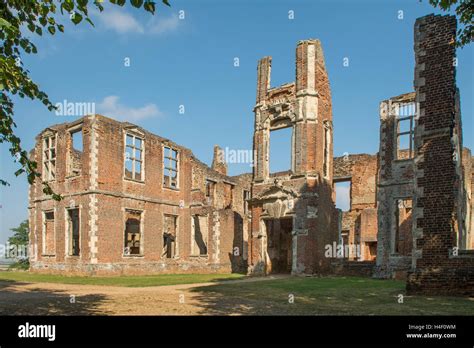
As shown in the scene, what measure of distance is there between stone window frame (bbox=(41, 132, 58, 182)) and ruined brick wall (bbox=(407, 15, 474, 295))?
19.2 meters

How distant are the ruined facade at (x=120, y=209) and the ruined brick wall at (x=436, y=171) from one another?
49.7 ft

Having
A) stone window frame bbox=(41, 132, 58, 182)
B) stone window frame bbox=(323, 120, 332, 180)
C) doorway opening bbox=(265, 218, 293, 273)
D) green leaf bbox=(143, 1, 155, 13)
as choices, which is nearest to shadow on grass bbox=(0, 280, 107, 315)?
green leaf bbox=(143, 1, 155, 13)

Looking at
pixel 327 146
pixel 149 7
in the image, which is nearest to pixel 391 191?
pixel 327 146

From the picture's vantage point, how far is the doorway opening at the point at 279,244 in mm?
23344

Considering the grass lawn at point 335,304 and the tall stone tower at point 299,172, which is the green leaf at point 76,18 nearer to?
the grass lawn at point 335,304

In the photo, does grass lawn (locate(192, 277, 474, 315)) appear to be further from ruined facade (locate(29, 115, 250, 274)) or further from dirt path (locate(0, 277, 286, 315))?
ruined facade (locate(29, 115, 250, 274))

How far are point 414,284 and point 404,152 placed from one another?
20.2 m

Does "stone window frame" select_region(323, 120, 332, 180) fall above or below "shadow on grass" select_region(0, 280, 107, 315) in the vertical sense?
above

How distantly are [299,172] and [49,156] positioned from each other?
1384 centimetres

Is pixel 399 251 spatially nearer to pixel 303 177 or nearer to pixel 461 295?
pixel 303 177

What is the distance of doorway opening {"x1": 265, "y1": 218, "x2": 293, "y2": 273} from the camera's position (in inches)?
919

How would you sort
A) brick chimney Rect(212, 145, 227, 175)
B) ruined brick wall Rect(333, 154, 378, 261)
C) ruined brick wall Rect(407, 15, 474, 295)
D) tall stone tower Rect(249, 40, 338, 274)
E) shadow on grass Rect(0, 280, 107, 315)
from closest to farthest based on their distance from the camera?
1. shadow on grass Rect(0, 280, 107, 315)
2. ruined brick wall Rect(407, 15, 474, 295)
3. tall stone tower Rect(249, 40, 338, 274)
4. ruined brick wall Rect(333, 154, 378, 261)
5. brick chimney Rect(212, 145, 227, 175)

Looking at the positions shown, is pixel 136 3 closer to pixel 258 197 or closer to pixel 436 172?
pixel 436 172
